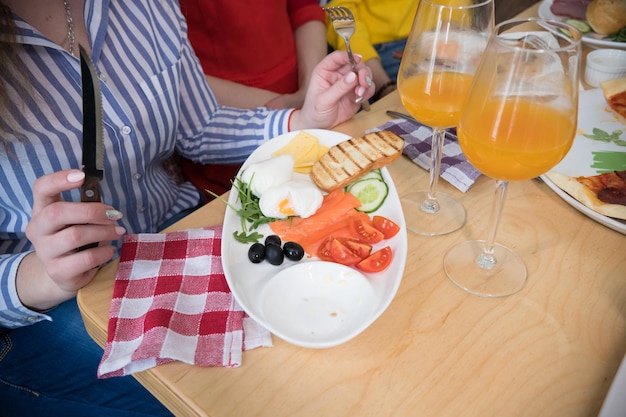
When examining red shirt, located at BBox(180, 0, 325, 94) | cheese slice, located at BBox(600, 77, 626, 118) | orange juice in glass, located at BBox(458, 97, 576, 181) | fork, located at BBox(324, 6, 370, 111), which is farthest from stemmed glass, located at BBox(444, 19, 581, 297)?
red shirt, located at BBox(180, 0, 325, 94)

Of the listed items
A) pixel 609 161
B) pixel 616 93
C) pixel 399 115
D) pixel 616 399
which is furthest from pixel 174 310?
pixel 616 93

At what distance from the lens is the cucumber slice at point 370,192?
897 mm

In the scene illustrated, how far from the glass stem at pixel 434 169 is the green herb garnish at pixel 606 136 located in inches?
13.3

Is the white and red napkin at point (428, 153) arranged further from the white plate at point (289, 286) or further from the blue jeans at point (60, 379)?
the blue jeans at point (60, 379)

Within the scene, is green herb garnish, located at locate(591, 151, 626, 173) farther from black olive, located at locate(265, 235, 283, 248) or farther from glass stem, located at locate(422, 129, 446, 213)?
black olive, located at locate(265, 235, 283, 248)

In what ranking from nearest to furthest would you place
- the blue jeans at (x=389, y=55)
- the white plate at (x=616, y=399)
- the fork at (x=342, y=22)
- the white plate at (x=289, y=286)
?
1. the white plate at (x=616, y=399)
2. the white plate at (x=289, y=286)
3. the fork at (x=342, y=22)
4. the blue jeans at (x=389, y=55)

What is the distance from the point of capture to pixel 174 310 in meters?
0.75

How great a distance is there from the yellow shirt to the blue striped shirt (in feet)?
2.56

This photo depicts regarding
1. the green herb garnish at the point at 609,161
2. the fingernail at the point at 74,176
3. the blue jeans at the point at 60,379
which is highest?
the fingernail at the point at 74,176

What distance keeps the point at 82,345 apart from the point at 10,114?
1.48 feet

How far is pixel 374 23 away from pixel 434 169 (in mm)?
1317

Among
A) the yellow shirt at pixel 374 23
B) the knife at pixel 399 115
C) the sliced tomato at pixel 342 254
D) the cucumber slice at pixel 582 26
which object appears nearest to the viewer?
the sliced tomato at pixel 342 254

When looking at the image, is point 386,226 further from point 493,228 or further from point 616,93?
point 616,93

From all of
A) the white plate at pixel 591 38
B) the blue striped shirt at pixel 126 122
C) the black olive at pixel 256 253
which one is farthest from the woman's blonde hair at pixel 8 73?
the white plate at pixel 591 38
